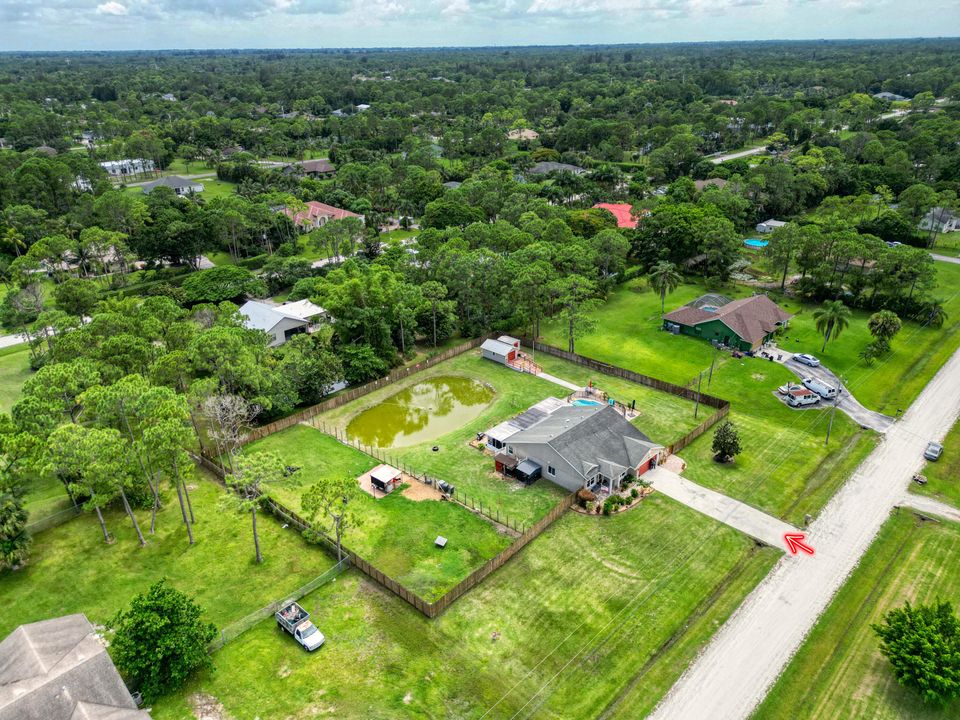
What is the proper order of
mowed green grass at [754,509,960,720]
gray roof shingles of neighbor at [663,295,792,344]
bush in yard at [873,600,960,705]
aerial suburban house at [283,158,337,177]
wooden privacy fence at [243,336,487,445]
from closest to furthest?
bush in yard at [873,600,960,705]
mowed green grass at [754,509,960,720]
wooden privacy fence at [243,336,487,445]
gray roof shingles of neighbor at [663,295,792,344]
aerial suburban house at [283,158,337,177]

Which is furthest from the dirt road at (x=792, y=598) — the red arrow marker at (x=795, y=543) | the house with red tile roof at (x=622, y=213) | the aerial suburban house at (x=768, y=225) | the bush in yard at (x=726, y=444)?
the aerial suburban house at (x=768, y=225)

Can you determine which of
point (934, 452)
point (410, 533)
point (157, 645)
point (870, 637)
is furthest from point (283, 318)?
point (934, 452)

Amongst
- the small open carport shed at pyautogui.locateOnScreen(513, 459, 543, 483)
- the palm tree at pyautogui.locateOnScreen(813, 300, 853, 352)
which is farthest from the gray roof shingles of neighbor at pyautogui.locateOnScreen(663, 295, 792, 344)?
the small open carport shed at pyautogui.locateOnScreen(513, 459, 543, 483)

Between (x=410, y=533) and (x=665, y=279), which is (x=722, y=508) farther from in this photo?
(x=665, y=279)

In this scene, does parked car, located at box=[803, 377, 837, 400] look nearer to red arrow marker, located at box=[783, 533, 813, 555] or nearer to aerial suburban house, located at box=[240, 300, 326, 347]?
red arrow marker, located at box=[783, 533, 813, 555]

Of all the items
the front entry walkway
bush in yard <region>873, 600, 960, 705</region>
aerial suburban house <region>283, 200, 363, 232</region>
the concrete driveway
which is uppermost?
aerial suburban house <region>283, 200, 363, 232</region>

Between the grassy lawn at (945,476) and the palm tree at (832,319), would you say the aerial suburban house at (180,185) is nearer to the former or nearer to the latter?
the palm tree at (832,319)
